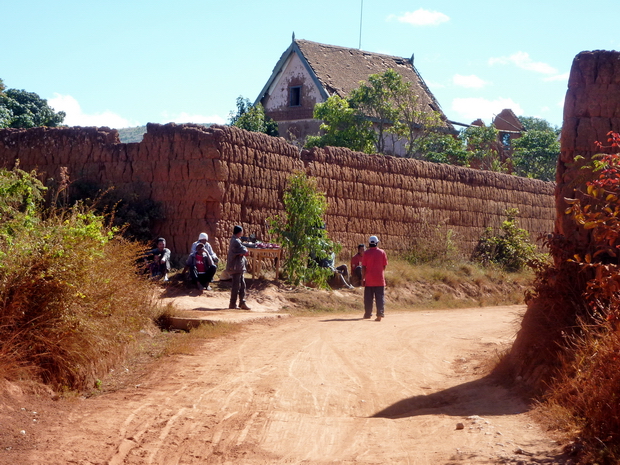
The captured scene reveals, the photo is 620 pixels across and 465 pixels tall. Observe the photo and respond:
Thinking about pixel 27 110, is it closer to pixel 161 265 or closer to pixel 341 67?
pixel 341 67

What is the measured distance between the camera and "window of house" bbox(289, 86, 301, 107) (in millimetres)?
32875

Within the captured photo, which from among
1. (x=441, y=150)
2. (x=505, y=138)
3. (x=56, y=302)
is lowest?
(x=56, y=302)

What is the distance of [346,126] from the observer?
87.8ft

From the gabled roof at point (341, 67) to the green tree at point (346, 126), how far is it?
195 inches

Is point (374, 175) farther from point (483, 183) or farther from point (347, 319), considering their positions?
point (347, 319)

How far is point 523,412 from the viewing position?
660cm

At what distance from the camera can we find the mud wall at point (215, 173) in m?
15.7

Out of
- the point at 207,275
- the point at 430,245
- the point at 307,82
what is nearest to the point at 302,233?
the point at 207,275

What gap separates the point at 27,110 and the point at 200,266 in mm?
16893

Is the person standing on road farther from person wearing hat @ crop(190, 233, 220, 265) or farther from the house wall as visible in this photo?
the house wall

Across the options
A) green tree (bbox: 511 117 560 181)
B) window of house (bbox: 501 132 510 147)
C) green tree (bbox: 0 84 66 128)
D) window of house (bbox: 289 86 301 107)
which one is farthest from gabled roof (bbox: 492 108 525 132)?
green tree (bbox: 0 84 66 128)

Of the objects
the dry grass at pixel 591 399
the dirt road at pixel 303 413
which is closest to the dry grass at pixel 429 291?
the dirt road at pixel 303 413

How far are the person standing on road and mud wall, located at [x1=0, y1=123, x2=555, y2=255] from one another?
2219 mm

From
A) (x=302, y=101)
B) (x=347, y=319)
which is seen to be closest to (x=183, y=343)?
(x=347, y=319)
